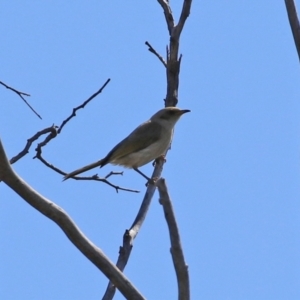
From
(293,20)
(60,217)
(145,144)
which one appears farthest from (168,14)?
(60,217)

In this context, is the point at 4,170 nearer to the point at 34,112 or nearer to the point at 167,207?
the point at 167,207

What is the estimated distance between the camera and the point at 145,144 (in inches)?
376

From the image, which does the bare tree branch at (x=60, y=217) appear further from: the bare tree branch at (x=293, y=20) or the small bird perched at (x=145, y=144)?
the small bird perched at (x=145, y=144)

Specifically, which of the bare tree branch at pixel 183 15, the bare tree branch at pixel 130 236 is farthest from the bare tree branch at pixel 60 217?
the bare tree branch at pixel 183 15

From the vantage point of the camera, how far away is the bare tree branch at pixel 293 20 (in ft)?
13.8

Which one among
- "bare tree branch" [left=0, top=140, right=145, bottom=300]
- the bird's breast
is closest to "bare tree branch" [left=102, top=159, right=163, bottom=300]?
"bare tree branch" [left=0, top=140, right=145, bottom=300]

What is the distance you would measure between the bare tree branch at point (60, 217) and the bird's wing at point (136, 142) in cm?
577

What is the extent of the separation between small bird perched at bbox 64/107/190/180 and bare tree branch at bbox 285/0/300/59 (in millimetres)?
4719

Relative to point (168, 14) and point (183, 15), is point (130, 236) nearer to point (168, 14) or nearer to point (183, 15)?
point (183, 15)

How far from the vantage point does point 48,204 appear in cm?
368

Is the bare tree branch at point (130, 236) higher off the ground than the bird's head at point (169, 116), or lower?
lower

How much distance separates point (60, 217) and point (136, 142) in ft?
20.0

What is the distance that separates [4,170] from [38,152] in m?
1.99

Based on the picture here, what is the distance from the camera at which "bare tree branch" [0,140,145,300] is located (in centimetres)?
367
